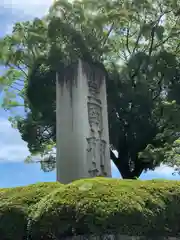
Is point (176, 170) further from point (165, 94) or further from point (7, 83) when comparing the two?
point (7, 83)

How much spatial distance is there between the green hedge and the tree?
958cm

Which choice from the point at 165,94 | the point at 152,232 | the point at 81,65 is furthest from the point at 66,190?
the point at 165,94

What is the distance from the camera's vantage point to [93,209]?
513cm

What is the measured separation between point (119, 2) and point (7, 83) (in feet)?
22.7

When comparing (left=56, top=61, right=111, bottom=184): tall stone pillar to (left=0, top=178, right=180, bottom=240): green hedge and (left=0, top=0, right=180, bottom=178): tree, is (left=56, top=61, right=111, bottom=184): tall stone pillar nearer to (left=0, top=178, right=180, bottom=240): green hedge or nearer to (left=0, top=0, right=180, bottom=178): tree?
(left=0, top=178, right=180, bottom=240): green hedge

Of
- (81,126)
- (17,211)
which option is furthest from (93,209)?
(81,126)

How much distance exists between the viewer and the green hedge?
5125 millimetres

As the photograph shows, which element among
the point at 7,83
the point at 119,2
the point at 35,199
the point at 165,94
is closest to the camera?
the point at 35,199

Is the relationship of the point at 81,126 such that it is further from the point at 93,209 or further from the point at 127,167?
the point at 127,167

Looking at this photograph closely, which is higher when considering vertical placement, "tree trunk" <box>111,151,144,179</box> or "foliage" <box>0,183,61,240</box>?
"tree trunk" <box>111,151,144,179</box>

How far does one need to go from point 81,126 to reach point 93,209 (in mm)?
5068

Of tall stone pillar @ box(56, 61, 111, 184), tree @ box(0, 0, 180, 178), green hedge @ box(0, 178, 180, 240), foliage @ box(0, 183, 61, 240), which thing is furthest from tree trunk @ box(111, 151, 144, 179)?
foliage @ box(0, 183, 61, 240)

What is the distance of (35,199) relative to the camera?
6098 millimetres

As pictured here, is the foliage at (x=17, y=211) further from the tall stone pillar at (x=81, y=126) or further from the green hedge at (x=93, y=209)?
the tall stone pillar at (x=81, y=126)
